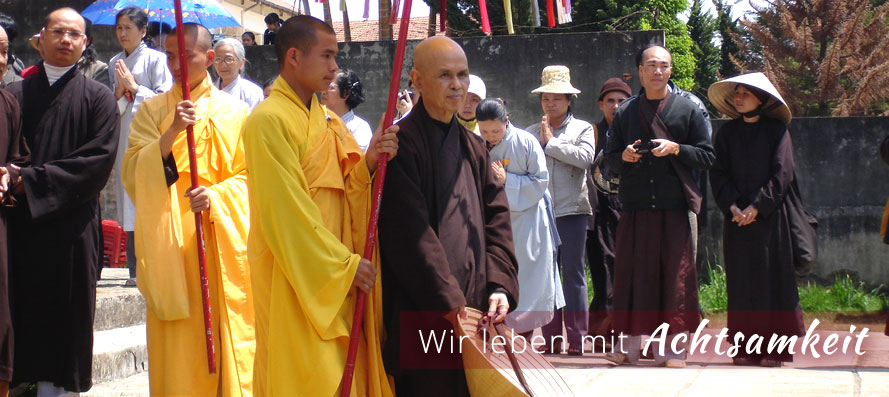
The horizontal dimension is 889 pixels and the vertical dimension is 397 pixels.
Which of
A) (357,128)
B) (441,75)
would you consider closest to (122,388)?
(357,128)

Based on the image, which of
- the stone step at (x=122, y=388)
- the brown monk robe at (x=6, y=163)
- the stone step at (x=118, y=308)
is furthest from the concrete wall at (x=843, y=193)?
the brown monk robe at (x=6, y=163)

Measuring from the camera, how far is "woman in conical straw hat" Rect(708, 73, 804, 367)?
21.1 ft

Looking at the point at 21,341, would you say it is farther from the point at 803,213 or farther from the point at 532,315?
the point at 803,213

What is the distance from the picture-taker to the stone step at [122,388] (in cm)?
553

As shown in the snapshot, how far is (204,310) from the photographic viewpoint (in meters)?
4.39

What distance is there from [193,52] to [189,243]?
878mm

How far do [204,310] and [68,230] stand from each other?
799 mm

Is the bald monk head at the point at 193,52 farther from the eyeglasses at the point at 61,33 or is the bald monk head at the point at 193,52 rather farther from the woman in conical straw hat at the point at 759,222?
the woman in conical straw hat at the point at 759,222

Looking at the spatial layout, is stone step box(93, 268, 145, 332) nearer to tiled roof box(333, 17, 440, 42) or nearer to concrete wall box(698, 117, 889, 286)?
concrete wall box(698, 117, 889, 286)

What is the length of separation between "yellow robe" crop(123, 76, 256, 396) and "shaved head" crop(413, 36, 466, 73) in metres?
1.24

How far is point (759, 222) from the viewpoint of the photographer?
648cm

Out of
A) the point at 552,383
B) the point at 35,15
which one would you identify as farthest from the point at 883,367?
the point at 35,15

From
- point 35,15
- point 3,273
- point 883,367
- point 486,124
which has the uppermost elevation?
point 35,15

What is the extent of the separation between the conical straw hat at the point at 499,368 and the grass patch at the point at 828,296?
5313 mm
